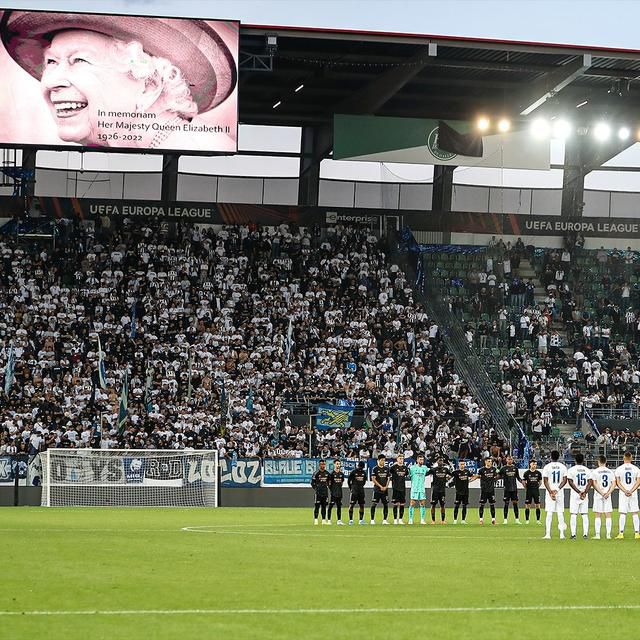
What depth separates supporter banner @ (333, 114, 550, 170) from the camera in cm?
4753

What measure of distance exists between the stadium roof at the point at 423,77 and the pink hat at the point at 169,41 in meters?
1.53

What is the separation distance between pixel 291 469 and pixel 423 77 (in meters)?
17.6

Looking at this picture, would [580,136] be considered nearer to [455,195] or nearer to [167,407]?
[455,195]

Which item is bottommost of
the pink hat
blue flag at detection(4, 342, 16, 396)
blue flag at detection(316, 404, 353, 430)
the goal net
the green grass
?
the goal net

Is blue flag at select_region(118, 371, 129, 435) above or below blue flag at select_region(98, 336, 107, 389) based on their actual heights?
below

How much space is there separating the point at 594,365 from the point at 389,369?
837 centimetres

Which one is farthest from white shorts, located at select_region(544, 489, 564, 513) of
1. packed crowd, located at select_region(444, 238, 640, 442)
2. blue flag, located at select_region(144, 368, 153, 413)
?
blue flag, located at select_region(144, 368, 153, 413)

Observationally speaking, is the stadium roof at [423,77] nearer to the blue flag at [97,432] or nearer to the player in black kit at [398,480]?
the blue flag at [97,432]

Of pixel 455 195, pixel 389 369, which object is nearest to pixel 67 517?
pixel 389 369

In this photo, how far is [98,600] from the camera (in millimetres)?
13352

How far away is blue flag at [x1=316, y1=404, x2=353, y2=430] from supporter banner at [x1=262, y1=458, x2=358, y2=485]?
192 centimetres

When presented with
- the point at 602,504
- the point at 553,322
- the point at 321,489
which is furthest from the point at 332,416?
the point at 602,504

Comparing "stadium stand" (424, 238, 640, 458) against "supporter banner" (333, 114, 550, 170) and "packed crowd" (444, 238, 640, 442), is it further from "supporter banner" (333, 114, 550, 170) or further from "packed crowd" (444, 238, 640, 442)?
"supporter banner" (333, 114, 550, 170)

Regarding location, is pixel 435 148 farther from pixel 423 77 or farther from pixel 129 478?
→ pixel 129 478
